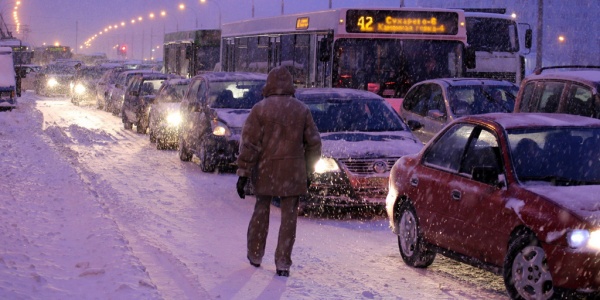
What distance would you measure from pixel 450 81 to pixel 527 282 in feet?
31.6

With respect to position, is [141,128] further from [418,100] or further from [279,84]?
[279,84]

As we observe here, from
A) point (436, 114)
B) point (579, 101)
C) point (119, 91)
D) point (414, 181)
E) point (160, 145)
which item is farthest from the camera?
point (119, 91)

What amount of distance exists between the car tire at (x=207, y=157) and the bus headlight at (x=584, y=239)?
36.6 feet

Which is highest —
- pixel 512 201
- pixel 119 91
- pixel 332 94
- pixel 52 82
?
pixel 332 94

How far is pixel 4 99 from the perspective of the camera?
37.8 meters

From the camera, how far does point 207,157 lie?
17.8 m

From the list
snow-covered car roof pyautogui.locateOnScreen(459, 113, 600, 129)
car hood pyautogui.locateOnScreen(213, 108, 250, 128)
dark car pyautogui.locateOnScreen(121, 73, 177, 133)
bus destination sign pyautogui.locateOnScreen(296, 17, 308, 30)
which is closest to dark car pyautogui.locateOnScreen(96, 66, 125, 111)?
dark car pyautogui.locateOnScreen(121, 73, 177, 133)

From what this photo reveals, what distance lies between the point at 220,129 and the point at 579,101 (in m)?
7.59

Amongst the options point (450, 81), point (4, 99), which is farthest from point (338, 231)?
point (4, 99)

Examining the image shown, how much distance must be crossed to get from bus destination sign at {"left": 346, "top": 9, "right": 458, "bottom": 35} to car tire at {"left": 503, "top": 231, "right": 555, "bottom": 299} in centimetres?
1278

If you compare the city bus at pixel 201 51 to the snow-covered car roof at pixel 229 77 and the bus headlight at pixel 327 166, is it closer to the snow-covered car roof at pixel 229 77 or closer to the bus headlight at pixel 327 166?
the snow-covered car roof at pixel 229 77

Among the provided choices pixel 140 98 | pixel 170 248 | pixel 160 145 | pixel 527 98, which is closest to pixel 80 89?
pixel 140 98

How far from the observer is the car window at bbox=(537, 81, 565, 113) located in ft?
38.1

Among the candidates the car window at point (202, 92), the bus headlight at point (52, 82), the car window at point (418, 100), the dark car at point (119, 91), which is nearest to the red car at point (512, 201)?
the car window at point (418, 100)
